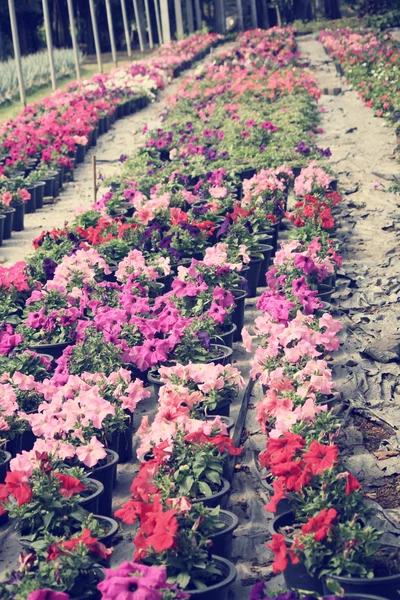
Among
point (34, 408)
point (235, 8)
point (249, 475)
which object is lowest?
point (249, 475)

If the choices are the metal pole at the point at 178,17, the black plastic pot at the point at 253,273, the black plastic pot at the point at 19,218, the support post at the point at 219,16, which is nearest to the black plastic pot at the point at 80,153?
the black plastic pot at the point at 19,218

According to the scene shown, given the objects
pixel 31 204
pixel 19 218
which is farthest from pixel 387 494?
pixel 31 204

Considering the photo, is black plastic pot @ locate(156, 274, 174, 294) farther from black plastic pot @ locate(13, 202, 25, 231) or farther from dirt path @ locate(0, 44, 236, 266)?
black plastic pot @ locate(13, 202, 25, 231)

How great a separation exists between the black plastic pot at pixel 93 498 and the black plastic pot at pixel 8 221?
6338 mm

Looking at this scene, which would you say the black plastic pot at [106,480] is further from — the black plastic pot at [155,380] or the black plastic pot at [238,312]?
the black plastic pot at [238,312]

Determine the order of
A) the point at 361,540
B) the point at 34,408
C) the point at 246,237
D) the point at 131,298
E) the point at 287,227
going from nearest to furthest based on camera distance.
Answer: the point at 361,540 → the point at 34,408 → the point at 131,298 → the point at 246,237 → the point at 287,227

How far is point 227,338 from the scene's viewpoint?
634 centimetres

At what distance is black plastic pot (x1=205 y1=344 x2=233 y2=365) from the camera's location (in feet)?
19.0

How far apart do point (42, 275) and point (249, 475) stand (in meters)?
3.23

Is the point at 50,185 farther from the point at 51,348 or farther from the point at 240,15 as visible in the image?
the point at 240,15

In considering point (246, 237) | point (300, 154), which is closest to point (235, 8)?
point (300, 154)

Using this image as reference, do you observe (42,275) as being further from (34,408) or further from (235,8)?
(235,8)

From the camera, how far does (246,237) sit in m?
8.07

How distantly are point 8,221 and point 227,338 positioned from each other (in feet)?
15.6
